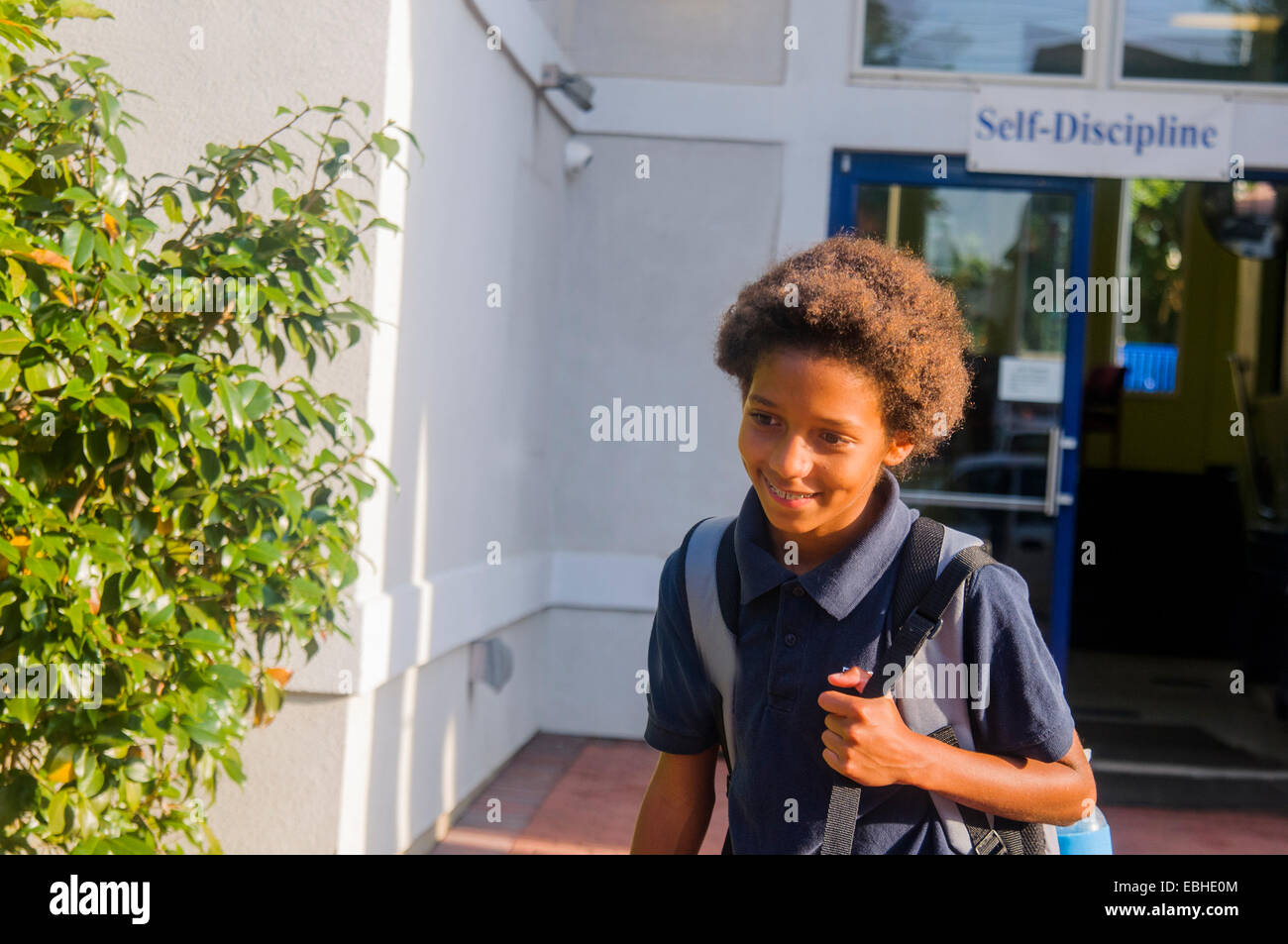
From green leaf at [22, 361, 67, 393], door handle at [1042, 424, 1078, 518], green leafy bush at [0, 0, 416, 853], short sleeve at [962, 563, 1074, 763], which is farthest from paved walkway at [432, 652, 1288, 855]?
short sleeve at [962, 563, 1074, 763]

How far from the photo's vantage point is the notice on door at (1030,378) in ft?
19.1

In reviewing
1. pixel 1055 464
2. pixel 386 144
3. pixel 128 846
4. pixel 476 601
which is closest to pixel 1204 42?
pixel 1055 464

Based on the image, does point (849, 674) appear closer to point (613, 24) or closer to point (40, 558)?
point (40, 558)

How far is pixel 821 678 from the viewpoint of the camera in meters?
1.44

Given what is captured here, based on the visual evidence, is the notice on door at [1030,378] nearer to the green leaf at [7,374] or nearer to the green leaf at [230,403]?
the green leaf at [230,403]

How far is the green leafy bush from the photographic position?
6.97 ft

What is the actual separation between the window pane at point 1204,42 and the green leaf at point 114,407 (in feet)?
16.7

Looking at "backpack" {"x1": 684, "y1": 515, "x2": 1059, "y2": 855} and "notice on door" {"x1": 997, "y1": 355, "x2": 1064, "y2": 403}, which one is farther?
"notice on door" {"x1": 997, "y1": 355, "x2": 1064, "y2": 403}

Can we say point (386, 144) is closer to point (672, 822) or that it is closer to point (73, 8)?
point (73, 8)

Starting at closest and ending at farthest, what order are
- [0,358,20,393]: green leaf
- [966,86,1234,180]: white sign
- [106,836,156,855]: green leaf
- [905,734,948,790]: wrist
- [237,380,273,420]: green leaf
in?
1. [905,734,948,790]: wrist
2. [0,358,20,393]: green leaf
3. [106,836,156,855]: green leaf
4. [237,380,273,420]: green leaf
5. [966,86,1234,180]: white sign

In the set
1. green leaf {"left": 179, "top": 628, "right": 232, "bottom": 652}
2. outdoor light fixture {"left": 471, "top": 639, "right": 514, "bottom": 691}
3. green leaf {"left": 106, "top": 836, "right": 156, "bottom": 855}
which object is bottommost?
outdoor light fixture {"left": 471, "top": 639, "right": 514, "bottom": 691}

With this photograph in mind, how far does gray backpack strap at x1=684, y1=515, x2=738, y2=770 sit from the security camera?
175 inches

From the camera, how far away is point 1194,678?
8.96 meters

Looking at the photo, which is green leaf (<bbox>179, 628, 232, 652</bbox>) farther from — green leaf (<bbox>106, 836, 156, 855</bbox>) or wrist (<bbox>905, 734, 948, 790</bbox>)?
wrist (<bbox>905, 734, 948, 790</bbox>)
